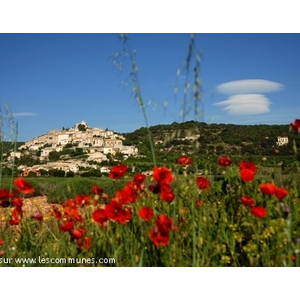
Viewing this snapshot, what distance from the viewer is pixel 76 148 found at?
4066 mm

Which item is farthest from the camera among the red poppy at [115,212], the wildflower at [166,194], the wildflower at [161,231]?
the red poppy at [115,212]

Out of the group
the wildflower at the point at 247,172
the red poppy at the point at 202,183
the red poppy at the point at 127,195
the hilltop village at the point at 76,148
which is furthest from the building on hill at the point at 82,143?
the wildflower at the point at 247,172

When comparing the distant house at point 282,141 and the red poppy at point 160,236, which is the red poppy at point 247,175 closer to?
the red poppy at point 160,236

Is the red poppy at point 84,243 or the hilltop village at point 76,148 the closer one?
the red poppy at point 84,243

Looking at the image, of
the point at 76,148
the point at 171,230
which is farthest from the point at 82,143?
the point at 171,230

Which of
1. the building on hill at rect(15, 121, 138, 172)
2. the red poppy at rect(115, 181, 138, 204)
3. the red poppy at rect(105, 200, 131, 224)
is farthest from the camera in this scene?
the building on hill at rect(15, 121, 138, 172)

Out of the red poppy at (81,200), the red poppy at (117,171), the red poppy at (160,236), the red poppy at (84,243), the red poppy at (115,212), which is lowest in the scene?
the red poppy at (84,243)

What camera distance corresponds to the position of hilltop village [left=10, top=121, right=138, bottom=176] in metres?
3.73

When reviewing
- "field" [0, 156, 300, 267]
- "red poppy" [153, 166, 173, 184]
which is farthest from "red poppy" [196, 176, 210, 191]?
"red poppy" [153, 166, 173, 184]

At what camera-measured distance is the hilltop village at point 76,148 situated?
3727mm

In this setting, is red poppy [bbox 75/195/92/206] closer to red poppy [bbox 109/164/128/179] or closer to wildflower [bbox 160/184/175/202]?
red poppy [bbox 109/164/128/179]

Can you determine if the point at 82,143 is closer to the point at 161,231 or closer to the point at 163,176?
the point at 163,176

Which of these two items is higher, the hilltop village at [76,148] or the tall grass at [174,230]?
the hilltop village at [76,148]
